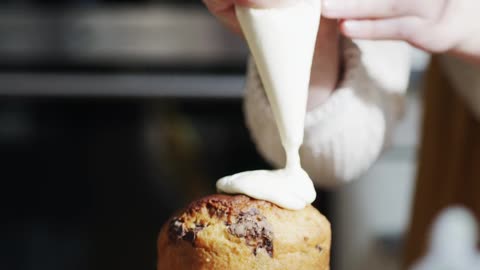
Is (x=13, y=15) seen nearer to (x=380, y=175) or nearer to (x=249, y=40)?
(x=380, y=175)

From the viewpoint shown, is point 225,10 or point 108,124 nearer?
point 225,10

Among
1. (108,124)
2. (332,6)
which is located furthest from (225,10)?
(108,124)

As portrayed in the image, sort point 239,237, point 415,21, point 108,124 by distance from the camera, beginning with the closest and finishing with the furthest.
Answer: point 239,237 → point 415,21 → point 108,124

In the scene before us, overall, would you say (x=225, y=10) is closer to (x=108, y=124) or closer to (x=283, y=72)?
(x=283, y=72)

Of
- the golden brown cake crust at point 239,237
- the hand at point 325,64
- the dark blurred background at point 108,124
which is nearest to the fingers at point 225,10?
the hand at point 325,64

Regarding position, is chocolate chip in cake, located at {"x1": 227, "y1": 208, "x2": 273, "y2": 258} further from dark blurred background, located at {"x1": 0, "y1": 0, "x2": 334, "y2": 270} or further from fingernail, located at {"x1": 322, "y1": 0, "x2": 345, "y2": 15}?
dark blurred background, located at {"x1": 0, "y1": 0, "x2": 334, "y2": 270}

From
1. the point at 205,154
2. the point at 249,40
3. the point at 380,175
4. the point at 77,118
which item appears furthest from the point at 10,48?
the point at 249,40

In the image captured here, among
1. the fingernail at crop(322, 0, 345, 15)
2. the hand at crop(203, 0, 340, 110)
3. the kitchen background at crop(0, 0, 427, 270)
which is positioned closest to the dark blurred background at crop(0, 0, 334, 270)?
the kitchen background at crop(0, 0, 427, 270)
